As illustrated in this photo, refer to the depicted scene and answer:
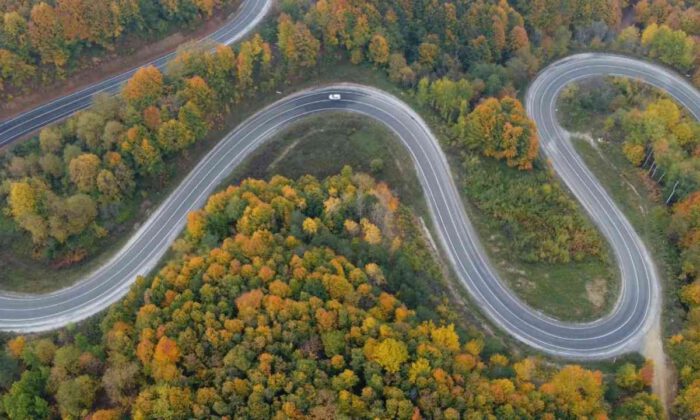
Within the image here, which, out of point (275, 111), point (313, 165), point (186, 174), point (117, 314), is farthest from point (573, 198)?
point (117, 314)

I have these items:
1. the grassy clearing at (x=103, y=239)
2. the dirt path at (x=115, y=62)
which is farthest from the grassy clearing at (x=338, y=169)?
the dirt path at (x=115, y=62)

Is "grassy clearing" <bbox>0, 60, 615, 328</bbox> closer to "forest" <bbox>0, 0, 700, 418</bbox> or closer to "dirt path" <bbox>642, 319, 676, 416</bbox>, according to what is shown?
"forest" <bbox>0, 0, 700, 418</bbox>

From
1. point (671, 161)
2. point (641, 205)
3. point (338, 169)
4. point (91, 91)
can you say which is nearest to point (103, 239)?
point (91, 91)

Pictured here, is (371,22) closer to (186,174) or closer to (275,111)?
(275,111)

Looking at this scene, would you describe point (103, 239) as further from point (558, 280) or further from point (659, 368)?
point (659, 368)

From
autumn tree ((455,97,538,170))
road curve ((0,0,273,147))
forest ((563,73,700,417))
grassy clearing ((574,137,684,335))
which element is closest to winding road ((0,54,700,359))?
grassy clearing ((574,137,684,335))

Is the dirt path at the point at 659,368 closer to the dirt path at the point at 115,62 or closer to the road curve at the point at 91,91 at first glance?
the road curve at the point at 91,91
